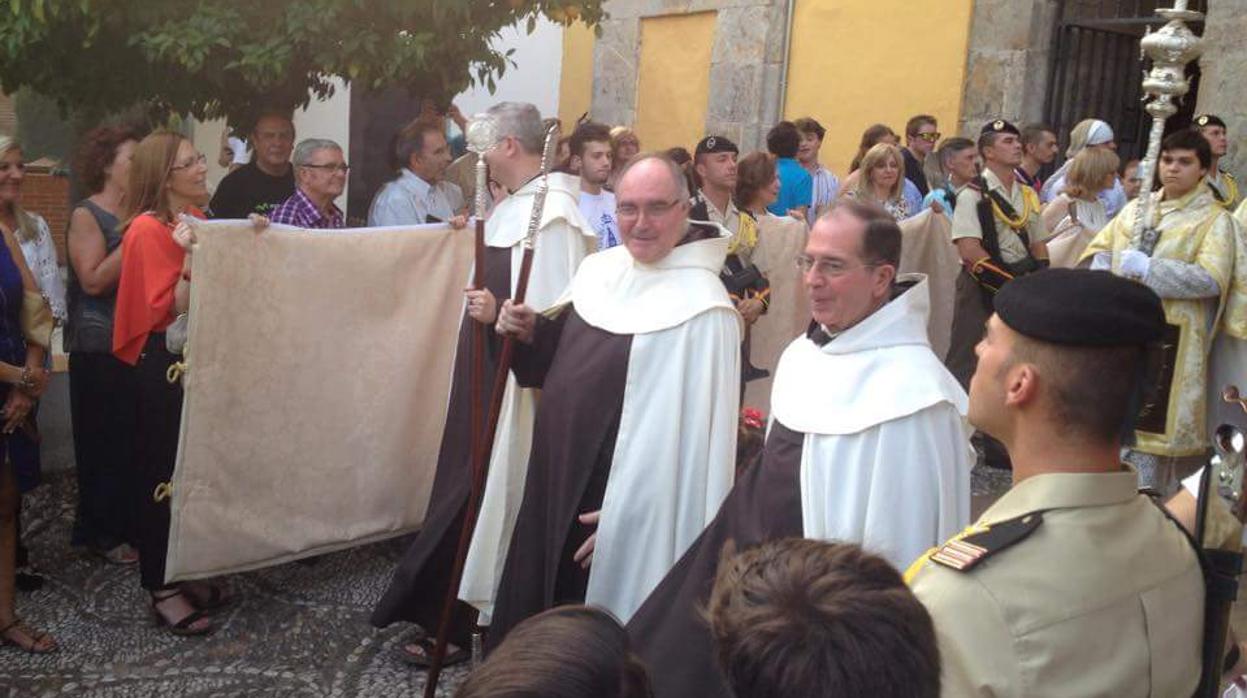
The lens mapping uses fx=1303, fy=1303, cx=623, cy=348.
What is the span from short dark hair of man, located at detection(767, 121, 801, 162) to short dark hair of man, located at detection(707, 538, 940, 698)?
7897 millimetres

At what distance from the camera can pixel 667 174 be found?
3770mm

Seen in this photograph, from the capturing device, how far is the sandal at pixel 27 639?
448 cm

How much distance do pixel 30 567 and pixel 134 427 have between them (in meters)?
0.79

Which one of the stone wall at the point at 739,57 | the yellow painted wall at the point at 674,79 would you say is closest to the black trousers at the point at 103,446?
the stone wall at the point at 739,57

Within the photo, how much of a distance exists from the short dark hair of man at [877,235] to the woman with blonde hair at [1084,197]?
5551 mm

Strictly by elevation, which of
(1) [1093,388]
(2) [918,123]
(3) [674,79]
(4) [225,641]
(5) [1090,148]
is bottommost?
(4) [225,641]

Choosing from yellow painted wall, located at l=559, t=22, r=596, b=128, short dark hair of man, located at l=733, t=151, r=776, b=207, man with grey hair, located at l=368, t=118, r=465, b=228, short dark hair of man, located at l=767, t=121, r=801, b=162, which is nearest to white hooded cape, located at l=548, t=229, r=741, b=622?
man with grey hair, located at l=368, t=118, r=465, b=228

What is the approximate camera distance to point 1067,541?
74.2 inches

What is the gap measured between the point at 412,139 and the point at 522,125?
1.76 metres

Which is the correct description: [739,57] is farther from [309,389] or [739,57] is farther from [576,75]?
[309,389]

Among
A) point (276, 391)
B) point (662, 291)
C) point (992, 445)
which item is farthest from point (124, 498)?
point (992, 445)

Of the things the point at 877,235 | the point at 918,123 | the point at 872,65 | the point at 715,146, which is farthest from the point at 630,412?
the point at 872,65

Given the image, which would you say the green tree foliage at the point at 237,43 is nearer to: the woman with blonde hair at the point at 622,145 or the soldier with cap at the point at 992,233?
the woman with blonde hair at the point at 622,145

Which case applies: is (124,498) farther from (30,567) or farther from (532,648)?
(532,648)
